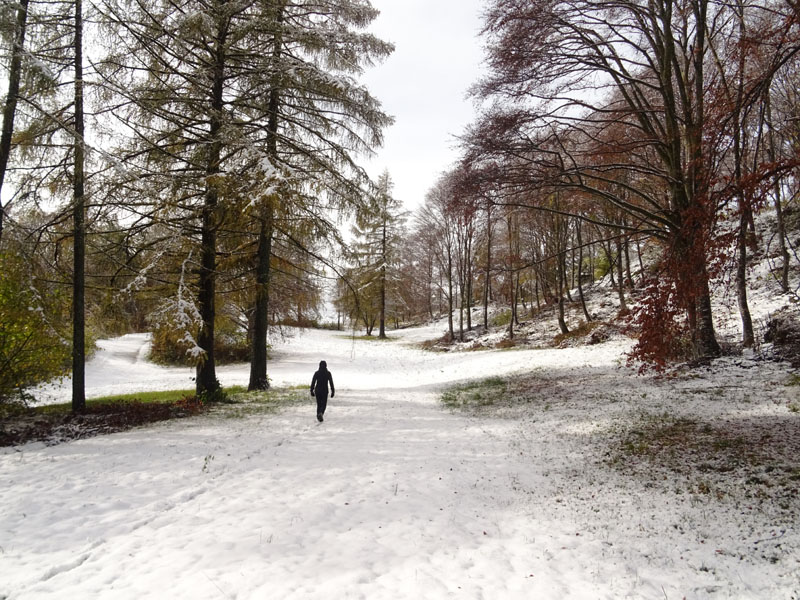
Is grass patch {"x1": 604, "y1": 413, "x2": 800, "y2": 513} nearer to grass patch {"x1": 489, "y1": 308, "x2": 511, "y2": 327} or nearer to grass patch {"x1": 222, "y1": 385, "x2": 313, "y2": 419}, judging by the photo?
grass patch {"x1": 222, "y1": 385, "x2": 313, "y2": 419}

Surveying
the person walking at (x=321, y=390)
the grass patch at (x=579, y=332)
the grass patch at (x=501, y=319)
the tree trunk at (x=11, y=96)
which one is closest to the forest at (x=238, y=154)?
the tree trunk at (x=11, y=96)

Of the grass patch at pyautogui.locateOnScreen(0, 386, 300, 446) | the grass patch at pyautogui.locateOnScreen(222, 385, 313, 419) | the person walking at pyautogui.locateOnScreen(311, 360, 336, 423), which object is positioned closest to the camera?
the grass patch at pyautogui.locateOnScreen(0, 386, 300, 446)

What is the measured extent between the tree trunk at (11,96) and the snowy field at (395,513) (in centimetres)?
553

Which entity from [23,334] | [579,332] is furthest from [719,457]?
[579,332]

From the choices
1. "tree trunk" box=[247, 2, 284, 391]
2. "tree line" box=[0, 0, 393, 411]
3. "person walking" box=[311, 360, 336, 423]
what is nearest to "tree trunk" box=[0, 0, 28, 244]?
"tree line" box=[0, 0, 393, 411]

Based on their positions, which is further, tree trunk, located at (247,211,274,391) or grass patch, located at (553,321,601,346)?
grass patch, located at (553,321,601,346)

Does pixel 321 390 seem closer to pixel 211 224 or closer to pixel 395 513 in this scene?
pixel 395 513

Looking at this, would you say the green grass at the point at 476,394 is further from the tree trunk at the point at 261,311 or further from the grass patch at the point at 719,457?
the tree trunk at the point at 261,311

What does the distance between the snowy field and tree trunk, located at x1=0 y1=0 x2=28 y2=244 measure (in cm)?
553

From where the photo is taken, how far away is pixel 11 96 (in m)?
7.74

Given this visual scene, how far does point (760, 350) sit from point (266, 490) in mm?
11835

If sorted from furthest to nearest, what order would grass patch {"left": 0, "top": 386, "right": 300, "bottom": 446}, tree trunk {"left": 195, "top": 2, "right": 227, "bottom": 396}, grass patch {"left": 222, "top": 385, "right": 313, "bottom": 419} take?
1. grass patch {"left": 222, "top": 385, "right": 313, "bottom": 419}
2. tree trunk {"left": 195, "top": 2, "right": 227, "bottom": 396}
3. grass patch {"left": 0, "top": 386, "right": 300, "bottom": 446}

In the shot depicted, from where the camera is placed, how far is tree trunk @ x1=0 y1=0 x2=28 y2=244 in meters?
7.72

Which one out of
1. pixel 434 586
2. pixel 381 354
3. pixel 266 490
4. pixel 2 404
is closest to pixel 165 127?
pixel 2 404
